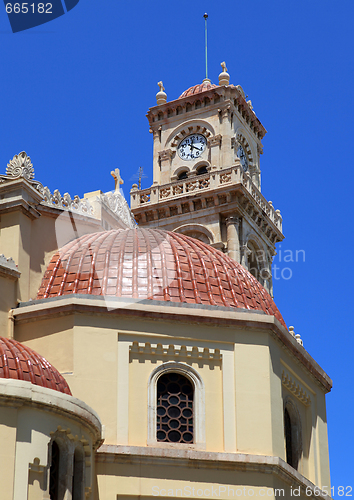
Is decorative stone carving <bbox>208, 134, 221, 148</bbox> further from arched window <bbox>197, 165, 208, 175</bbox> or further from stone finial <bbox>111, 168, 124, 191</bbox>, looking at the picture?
stone finial <bbox>111, 168, 124, 191</bbox>

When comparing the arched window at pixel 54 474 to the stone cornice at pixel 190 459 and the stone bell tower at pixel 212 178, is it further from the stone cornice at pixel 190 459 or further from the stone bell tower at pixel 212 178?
the stone bell tower at pixel 212 178

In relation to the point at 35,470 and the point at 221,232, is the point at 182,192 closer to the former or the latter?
the point at 221,232

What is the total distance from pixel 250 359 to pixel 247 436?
215 cm

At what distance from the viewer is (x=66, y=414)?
778 inches

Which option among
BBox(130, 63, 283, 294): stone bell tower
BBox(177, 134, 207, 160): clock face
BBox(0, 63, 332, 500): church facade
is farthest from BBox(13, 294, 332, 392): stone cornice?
BBox(177, 134, 207, 160): clock face

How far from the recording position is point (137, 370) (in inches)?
944

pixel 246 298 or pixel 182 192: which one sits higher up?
pixel 182 192

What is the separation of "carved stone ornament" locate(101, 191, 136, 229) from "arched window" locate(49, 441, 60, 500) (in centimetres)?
1228

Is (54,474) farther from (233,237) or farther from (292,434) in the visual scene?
Answer: (233,237)

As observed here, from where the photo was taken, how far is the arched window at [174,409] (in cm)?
2384

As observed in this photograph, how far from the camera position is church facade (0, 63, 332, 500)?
19.9 metres

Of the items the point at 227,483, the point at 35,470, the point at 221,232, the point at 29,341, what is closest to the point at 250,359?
the point at 227,483

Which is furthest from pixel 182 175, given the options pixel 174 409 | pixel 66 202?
pixel 174 409

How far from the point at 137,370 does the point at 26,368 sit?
177 inches
